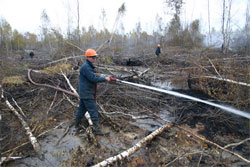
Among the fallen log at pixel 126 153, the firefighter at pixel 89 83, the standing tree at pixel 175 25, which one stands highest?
the standing tree at pixel 175 25

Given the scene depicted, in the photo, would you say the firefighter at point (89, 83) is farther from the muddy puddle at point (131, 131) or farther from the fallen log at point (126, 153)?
the fallen log at point (126, 153)

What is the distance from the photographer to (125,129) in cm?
411

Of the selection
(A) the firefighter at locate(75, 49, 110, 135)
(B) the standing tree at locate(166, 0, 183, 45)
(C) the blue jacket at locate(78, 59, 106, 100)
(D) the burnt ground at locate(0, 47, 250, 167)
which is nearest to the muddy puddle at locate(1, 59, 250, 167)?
(D) the burnt ground at locate(0, 47, 250, 167)

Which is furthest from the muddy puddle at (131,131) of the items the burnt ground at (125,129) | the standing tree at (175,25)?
the standing tree at (175,25)

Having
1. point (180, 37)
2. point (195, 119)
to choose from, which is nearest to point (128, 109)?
point (195, 119)

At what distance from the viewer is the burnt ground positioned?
2.99m

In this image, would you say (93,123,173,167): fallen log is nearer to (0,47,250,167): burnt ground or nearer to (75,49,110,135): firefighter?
(0,47,250,167): burnt ground

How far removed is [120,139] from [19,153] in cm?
196

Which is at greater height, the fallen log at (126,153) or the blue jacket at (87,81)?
the blue jacket at (87,81)

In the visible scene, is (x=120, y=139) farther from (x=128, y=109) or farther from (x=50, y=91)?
(x=50, y=91)

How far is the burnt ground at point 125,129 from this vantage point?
299cm

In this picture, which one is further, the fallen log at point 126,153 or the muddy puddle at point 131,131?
the muddy puddle at point 131,131

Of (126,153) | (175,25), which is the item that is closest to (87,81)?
(126,153)

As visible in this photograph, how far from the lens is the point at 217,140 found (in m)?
3.48
